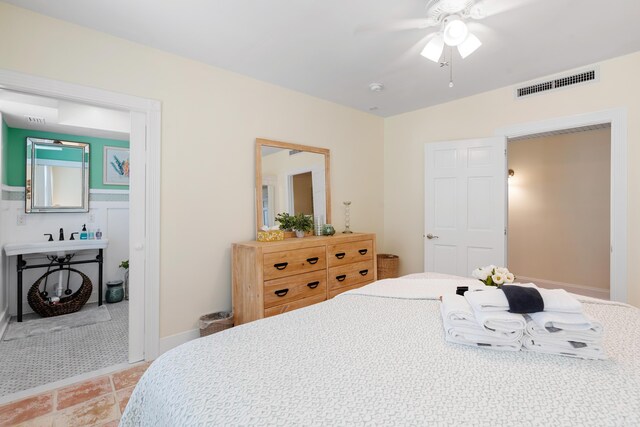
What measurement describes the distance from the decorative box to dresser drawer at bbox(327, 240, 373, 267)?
51cm

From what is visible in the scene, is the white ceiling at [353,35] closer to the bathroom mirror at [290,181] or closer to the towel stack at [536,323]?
the bathroom mirror at [290,181]

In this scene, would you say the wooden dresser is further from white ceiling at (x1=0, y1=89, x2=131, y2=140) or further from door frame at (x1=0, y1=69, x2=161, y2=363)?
white ceiling at (x1=0, y1=89, x2=131, y2=140)

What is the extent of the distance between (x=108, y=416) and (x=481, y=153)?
397 cm

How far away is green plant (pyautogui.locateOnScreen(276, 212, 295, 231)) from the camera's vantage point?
3304mm

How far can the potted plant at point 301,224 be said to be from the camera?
3.36 m

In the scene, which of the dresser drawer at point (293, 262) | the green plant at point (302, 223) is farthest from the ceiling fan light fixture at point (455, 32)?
the green plant at point (302, 223)

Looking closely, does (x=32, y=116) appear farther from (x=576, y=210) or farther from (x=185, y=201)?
(x=576, y=210)

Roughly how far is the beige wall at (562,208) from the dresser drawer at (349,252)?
294 cm

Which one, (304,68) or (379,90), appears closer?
(304,68)

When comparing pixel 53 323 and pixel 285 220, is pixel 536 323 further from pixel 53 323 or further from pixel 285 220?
pixel 53 323

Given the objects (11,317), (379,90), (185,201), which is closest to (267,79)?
(379,90)

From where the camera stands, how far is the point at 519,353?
1.10 metres

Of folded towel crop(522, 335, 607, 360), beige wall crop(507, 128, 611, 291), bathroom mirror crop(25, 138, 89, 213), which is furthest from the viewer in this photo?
beige wall crop(507, 128, 611, 291)

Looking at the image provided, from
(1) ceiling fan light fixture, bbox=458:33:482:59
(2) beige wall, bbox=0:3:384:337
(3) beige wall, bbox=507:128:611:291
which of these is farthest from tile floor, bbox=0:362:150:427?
(3) beige wall, bbox=507:128:611:291
